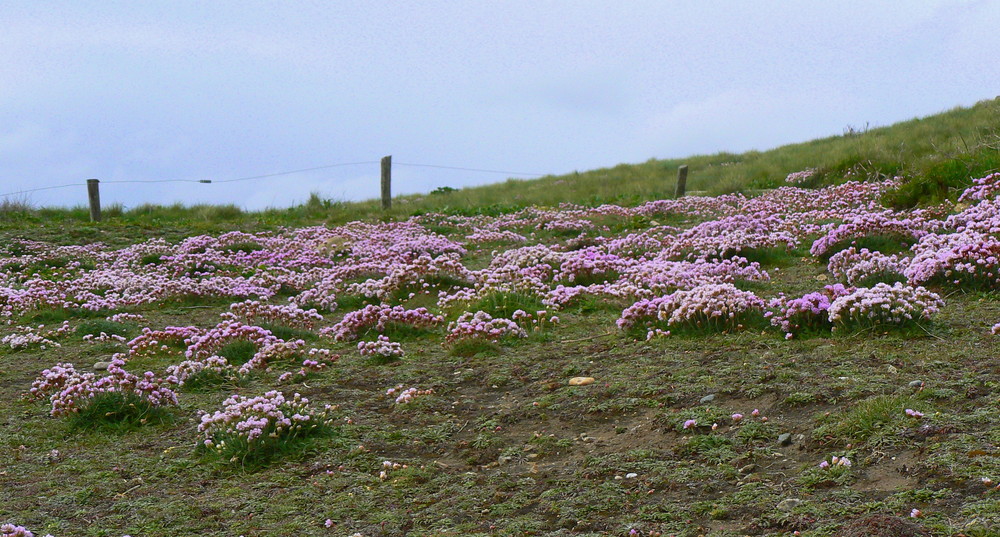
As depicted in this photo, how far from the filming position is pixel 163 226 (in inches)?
971

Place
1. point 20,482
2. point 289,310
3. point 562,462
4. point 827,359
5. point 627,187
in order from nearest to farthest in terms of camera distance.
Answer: point 562,462 → point 20,482 → point 827,359 → point 289,310 → point 627,187

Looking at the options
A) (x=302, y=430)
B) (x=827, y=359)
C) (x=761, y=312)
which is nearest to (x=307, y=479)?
(x=302, y=430)

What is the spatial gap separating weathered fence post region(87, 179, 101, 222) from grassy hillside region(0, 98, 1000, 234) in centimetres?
46

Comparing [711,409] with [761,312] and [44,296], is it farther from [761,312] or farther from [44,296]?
[44,296]

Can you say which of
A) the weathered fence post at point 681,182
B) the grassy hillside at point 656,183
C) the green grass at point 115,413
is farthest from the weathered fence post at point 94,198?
the green grass at point 115,413

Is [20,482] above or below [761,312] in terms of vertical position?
below

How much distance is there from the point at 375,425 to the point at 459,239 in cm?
1520

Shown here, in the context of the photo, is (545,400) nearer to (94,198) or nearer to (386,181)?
(386,181)

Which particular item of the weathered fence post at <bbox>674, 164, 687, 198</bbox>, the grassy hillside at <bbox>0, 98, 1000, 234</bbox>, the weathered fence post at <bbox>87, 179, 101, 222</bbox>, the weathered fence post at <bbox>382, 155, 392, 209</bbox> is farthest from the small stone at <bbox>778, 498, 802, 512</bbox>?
the weathered fence post at <bbox>87, 179, 101, 222</bbox>

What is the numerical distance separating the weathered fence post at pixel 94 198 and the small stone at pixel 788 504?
28.4 metres

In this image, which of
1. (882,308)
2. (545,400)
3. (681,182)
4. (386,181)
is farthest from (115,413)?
(681,182)

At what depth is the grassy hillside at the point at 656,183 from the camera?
2583cm

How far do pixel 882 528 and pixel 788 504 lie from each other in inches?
21.1

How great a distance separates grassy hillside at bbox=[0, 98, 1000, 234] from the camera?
25.8 metres
